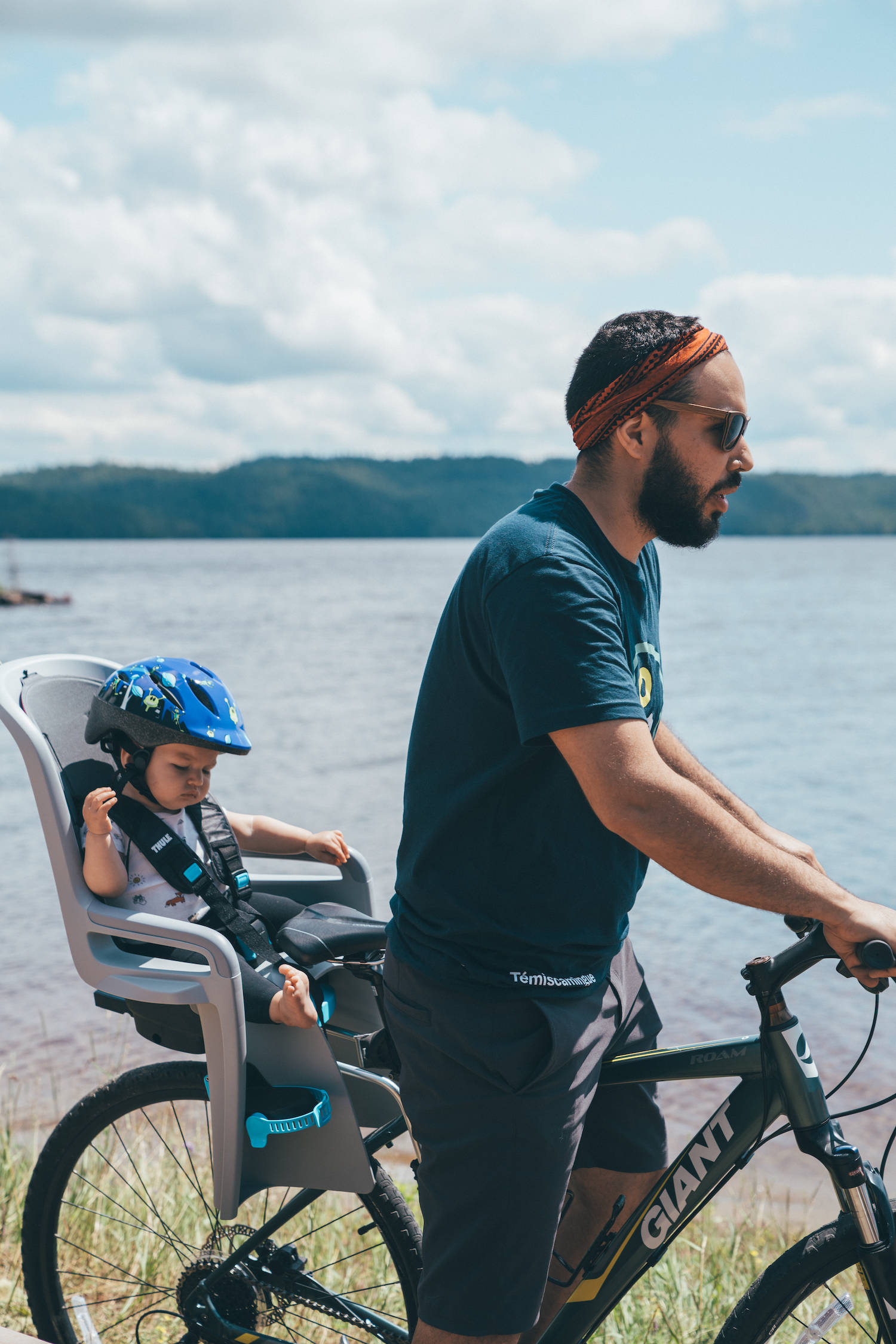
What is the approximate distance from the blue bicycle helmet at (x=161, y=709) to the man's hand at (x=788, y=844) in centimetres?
116

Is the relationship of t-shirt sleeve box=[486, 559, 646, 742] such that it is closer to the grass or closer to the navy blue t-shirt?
the navy blue t-shirt

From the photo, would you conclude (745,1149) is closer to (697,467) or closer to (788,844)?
(788,844)

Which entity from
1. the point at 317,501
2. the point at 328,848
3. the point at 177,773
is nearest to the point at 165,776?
the point at 177,773

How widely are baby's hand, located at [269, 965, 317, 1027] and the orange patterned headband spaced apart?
4.06 feet

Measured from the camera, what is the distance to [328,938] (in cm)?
250

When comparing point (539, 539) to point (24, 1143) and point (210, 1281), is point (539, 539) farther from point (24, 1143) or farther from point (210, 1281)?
point (24, 1143)

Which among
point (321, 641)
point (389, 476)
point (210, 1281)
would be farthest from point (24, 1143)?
point (389, 476)

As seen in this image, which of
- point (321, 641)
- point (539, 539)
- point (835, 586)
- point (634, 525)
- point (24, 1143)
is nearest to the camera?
point (539, 539)

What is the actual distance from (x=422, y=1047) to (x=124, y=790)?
3.36ft

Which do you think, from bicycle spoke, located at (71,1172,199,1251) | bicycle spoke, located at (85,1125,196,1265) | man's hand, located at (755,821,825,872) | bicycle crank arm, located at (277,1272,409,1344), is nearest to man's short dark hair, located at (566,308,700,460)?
man's hand, located at (755,821,825,872)

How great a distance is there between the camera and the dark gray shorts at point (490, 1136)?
2055 mm

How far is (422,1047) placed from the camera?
7.01 feet

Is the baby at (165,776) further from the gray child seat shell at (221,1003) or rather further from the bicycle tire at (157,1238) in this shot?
the bicycle tire at (157,1238)

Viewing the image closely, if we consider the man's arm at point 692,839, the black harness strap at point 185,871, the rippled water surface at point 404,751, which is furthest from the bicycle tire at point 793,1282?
the rippled water surface at point 404,751
